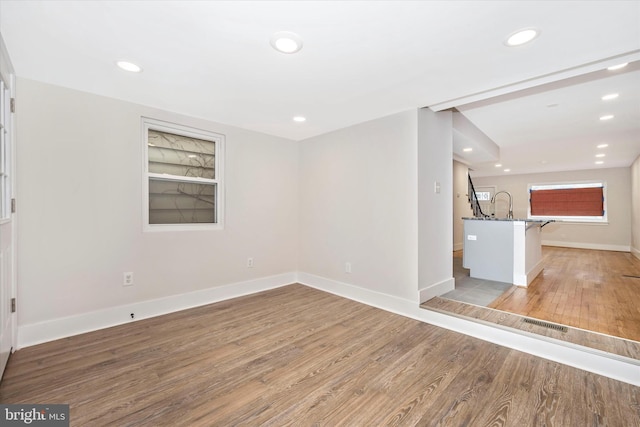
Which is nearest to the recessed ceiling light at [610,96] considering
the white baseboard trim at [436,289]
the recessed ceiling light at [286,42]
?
the white baseboard trim at [436,289]

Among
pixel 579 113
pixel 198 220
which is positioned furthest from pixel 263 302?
pixel 579 113

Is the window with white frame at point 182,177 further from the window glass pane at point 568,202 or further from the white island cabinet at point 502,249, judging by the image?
the window glass pane at point 568,202

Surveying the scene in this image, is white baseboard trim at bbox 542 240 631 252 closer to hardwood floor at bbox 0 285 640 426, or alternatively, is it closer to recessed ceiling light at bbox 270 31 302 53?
hardwood floor at bbox 0 285 640 426

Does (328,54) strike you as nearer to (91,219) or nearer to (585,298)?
(91,219)

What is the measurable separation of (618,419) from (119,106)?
4.65 meters

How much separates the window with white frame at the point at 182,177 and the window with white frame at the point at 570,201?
9929mm

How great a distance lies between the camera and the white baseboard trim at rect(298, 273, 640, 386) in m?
1.99

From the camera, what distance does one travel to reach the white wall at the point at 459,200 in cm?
665

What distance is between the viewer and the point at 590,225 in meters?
8.16

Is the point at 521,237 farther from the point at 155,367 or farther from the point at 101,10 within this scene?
the point at 101,10

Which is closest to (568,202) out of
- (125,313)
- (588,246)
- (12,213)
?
(588,246)

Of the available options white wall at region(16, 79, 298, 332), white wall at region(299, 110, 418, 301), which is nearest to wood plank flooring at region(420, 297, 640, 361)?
white wall at region(299, 110, 418, 301)

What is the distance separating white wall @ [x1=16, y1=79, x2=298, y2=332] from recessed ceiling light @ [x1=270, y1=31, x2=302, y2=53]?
6.49ft

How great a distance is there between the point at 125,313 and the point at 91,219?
1027 mm
